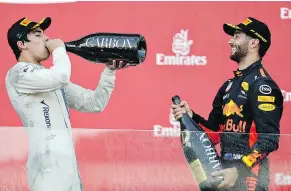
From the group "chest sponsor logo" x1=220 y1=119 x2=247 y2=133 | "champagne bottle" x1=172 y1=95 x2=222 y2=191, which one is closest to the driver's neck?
"chest sponsor logo" x1=220 y1=119 x2=247 y2=133

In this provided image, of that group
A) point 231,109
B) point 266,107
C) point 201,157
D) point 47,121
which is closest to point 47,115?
point 47,121

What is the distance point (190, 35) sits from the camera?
21.6ft

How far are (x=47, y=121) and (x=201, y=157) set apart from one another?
0.67 metres

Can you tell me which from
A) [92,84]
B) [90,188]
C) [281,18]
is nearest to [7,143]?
[90,188]

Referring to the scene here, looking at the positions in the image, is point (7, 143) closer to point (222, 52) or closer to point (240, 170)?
point (240, 170)

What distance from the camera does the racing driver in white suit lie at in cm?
442

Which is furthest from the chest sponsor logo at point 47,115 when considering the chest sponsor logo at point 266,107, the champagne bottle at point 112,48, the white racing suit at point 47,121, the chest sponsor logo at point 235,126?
the chest sponsor logo at point 266,107

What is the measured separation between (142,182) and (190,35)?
7.80ft

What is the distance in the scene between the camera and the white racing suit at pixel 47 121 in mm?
4418

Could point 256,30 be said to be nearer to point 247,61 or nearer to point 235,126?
point 247,61

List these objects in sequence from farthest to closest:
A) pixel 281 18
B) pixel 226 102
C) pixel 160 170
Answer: pixel 281 18 < pixel 226 102 < pixel 160 170

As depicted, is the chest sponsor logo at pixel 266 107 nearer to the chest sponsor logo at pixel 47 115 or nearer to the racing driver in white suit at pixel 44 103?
the racing driver in white suit at pixel 44 103

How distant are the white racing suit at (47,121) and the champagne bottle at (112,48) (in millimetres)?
206

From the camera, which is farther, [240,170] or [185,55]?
[185,55]
